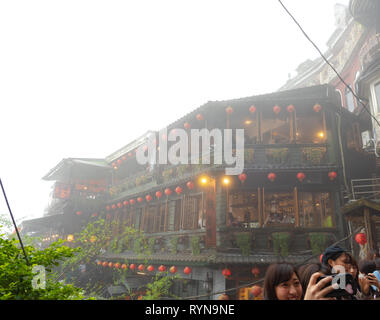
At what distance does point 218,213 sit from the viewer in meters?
13.2

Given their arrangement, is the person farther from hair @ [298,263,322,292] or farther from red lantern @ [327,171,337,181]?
red lantern @ [327,171,337,181]

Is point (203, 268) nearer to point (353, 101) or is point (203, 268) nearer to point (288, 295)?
point (288, 295)

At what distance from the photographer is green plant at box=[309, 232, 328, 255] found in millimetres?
11695

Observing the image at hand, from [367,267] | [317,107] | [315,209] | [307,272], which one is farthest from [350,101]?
[307,272]

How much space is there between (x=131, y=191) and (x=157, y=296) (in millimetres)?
10179

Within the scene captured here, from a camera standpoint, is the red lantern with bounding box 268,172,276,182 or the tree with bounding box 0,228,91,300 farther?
the red lantern with bounding box 268,172,276,182

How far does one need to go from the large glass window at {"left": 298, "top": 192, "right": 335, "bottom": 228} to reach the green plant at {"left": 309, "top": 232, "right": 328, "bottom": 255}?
32.2 inches

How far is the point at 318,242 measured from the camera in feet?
38.5

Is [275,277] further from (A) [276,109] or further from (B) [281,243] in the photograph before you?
(A) [276,109]

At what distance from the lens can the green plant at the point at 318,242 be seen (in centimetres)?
1170

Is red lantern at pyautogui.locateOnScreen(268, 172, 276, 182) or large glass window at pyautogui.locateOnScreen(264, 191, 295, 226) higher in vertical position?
red lantern at pyautogui.locateOnScreen(268, 172, 276, 182)

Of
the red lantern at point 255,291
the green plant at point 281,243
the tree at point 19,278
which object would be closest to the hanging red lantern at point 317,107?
the green plant at point 281,243

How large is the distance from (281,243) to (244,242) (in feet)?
4.90

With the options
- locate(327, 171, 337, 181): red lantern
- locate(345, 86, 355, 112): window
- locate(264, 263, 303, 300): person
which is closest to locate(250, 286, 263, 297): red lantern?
locate(327, 171, 337, 181): red lantern
